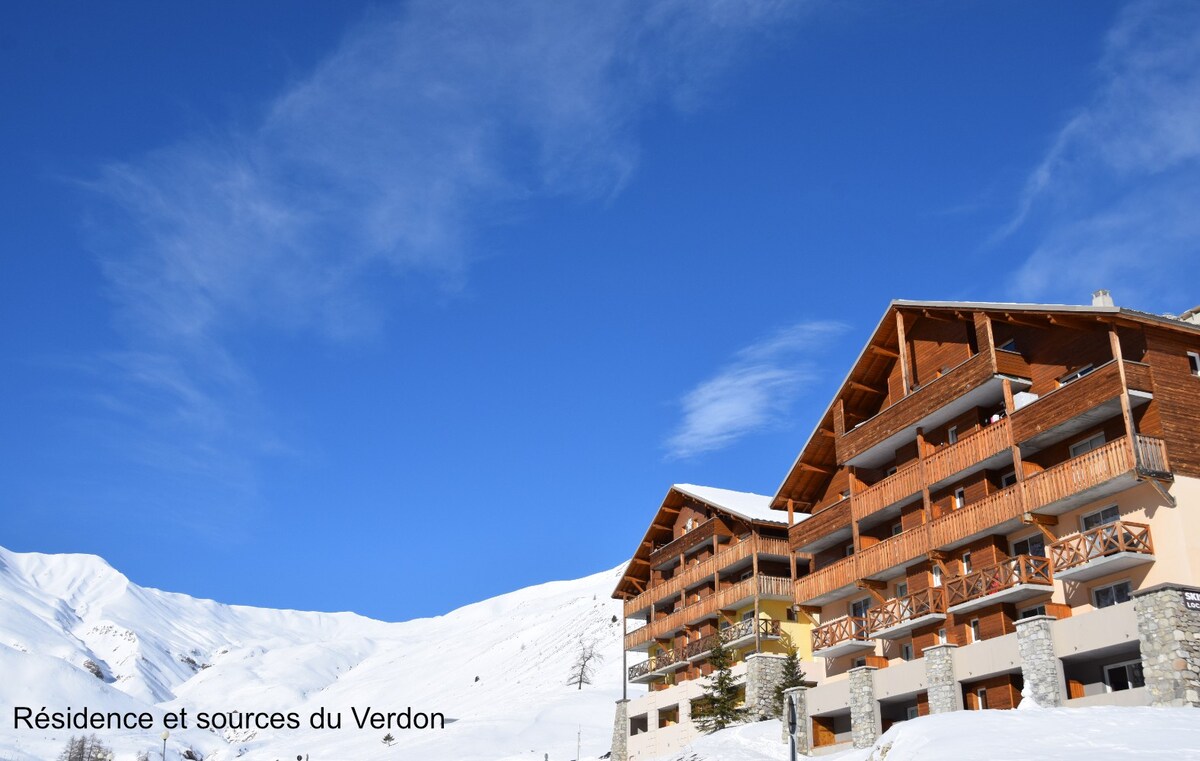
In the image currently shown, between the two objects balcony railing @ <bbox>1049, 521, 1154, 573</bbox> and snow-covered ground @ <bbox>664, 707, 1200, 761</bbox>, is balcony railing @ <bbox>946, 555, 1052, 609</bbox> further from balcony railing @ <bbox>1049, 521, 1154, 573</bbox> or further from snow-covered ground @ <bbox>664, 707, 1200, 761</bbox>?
snow-covered ground @ <bbox>664, 707, 1200, 761</bbox>

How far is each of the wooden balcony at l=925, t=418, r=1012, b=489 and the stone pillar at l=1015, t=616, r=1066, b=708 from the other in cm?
582

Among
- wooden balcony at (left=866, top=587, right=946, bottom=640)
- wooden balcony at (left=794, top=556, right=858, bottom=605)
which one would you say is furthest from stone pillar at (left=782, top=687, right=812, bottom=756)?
wooden balcony at (left=794, top=556, right=858, bottom=605)

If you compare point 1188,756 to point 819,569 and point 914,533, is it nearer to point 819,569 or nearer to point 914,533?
point 914,533

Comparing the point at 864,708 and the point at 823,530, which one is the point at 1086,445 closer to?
the point at 864,708

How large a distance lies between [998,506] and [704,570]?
22.1 metres

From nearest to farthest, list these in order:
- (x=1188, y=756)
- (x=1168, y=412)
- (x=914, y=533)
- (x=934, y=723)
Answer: (x=1188, y=756) → (x=934, y=723) → (x=1168, y=412) → (x=914, y=533)

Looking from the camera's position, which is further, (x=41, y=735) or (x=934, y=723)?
(x=41, y=735)

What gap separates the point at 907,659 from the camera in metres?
39.0

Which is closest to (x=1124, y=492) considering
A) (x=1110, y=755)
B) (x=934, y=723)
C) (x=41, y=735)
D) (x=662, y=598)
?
(x=934, y=723)

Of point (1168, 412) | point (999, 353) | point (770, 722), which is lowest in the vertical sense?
point (770, 722)

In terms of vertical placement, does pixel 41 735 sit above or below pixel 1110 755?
above

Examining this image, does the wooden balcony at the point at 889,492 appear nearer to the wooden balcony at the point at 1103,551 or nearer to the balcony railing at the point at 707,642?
the wooden balcony at the point at 1103,551

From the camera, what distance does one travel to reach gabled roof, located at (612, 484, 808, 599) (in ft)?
168

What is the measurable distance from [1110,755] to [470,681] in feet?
468
